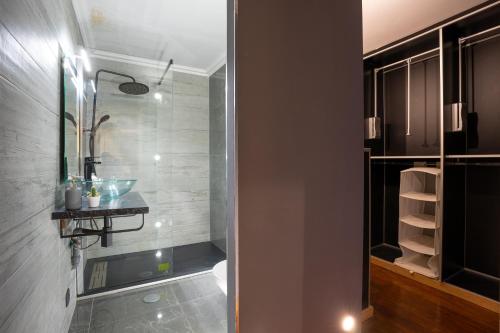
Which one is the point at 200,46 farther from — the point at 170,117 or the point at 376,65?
the point at 376,65

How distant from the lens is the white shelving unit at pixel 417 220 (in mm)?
2484

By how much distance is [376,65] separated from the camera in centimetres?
314

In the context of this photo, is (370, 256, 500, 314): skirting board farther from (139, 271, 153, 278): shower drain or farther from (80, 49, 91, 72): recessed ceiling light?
(80, 49, 91, 72): recessed ceiling light

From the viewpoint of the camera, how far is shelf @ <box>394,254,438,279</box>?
7.89 ft

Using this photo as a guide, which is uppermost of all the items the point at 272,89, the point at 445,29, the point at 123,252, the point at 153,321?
the point at 445,29

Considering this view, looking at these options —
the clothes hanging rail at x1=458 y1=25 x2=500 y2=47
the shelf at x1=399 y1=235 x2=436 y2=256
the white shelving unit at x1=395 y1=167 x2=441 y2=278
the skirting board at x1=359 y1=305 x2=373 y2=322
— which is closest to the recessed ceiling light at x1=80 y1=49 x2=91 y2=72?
the skirting board at x1=359 y1=305 x2=373 y2=322

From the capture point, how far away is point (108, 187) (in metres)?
1.97

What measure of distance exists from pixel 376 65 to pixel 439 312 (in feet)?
8.91

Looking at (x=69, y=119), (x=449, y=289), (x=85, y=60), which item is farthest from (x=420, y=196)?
(x=85, y=60)

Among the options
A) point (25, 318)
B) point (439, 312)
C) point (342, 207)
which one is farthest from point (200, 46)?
point (439, 312)

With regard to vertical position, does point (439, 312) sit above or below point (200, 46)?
below

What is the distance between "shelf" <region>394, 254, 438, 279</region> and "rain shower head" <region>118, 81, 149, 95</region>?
335cm

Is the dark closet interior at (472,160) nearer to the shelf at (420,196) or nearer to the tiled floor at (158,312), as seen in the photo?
the shelf at (420,196)

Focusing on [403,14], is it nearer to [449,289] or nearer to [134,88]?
[449,289]
